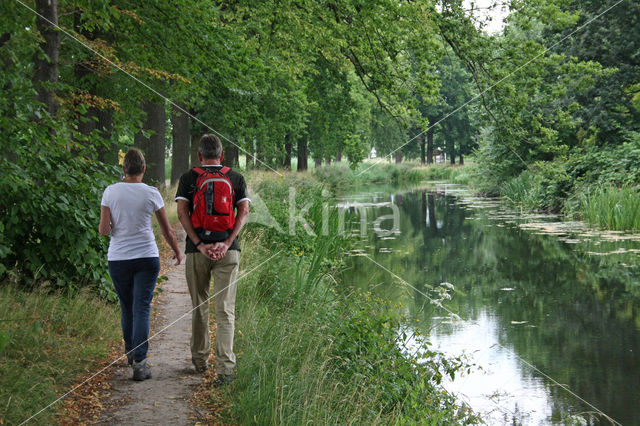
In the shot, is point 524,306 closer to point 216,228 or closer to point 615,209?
point 216,228

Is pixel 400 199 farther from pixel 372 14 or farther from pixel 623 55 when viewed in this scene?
pixel 372 14

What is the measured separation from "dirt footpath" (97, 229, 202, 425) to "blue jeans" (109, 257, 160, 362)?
28 cm

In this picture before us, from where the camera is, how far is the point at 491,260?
16109mm

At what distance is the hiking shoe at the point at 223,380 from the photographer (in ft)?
16.8

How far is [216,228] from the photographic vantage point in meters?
4.96

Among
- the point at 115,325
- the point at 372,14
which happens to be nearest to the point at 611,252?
the point at 372,14

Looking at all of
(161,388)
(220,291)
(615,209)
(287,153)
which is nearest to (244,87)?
(220,291)

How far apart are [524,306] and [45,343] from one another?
329 inches

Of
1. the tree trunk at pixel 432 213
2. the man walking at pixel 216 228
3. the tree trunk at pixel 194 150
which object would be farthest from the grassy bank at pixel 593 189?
the man walking at pixel 216 228

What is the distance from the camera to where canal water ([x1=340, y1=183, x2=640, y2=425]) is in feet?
24.3

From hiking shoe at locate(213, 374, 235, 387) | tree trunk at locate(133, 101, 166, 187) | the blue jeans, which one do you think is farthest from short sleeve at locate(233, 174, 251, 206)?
tree trunk at locate(133, 101, 166, 187)

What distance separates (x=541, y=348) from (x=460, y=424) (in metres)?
3.73

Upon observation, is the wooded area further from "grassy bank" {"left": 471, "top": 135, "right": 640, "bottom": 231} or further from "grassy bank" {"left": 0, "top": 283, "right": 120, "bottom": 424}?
"grassy bank" {"left": 0, "top": 283, "right": 120, "bottom": 424}

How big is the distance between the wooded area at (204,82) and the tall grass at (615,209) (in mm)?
1071
